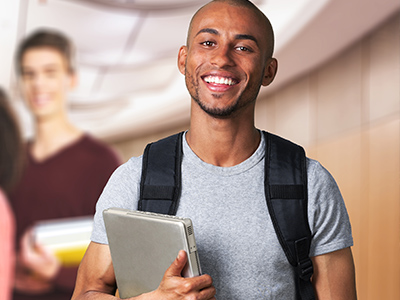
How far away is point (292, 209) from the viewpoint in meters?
1.25

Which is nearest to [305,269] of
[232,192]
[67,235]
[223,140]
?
[232,192]

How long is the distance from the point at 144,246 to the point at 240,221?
261mm

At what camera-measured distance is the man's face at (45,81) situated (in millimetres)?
5051

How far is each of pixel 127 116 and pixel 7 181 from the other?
7.48 ft

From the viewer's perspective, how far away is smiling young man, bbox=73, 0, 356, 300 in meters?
1.25

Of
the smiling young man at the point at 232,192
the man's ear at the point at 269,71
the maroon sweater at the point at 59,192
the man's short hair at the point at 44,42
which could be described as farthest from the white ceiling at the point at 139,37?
the smiling young man at the point at 232,192

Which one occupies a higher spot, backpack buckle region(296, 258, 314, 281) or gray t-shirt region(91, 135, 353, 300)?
gray t-shirt region(91, 135, 353, 300)

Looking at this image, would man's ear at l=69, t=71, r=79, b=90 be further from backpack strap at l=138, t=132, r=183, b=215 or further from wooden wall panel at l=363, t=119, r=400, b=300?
backpack strap at l=138, t=132, r=183, b=215

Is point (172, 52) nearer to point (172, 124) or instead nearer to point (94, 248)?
point (172, 124)

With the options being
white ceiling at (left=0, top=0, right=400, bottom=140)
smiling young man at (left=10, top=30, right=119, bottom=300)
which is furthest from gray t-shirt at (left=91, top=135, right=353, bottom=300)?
smiling young man at (left=10, top=30, right=119, bottom=300)

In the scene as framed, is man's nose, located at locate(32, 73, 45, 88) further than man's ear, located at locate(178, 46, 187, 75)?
Yes

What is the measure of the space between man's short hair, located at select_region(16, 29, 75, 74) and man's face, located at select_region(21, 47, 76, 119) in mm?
33

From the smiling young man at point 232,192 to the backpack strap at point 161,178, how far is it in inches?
1.0

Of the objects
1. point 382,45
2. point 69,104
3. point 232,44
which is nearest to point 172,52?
point 69,104
